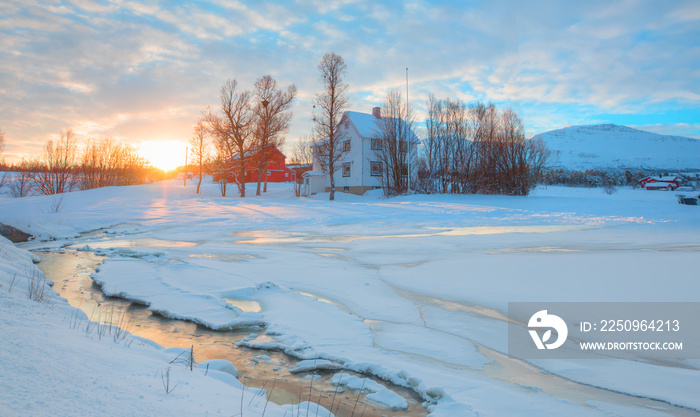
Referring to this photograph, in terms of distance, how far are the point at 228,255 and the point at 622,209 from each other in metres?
22.7

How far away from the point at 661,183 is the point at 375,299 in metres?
63.9

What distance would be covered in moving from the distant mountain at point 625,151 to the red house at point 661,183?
82080 millimetres

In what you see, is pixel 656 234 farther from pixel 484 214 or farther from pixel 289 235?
pixel 289 235

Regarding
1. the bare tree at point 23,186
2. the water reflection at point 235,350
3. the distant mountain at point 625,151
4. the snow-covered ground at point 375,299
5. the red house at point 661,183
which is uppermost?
the distant mountain at point 625,151

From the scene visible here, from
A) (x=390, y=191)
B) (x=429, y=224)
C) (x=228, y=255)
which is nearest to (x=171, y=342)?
(x=228, y=255)

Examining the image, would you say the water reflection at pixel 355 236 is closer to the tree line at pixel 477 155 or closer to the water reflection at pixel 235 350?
the water reflection at pixel 235 350

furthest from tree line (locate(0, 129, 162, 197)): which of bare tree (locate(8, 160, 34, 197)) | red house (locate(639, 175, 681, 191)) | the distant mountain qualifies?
the distant mountain

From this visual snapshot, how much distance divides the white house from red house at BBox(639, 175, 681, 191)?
38.0m

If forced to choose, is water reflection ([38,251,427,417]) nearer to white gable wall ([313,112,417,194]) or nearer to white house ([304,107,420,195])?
white house ([304,107,420,195])

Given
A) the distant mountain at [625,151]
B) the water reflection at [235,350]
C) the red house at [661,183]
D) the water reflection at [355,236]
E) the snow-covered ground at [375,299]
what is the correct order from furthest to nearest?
the distant mountain at [625,151] → the red house at [661,183] → the water reflection at [355,236] → the water reflection at [235,350] → the snow-covered ground at [375,299]

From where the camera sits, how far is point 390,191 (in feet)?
124

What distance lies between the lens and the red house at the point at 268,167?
4284 cm

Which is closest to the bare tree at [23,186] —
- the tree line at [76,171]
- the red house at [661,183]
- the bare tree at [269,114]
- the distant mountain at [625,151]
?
the tree line at [76,171]

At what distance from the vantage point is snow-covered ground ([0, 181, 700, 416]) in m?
2.80
